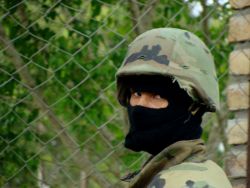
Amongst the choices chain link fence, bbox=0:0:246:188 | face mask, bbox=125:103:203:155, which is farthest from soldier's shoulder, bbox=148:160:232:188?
chain link fence, bbox=0:0:246:188

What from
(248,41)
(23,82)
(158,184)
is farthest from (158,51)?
(23,82)

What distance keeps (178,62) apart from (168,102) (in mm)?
111

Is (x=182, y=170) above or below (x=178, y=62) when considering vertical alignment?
below

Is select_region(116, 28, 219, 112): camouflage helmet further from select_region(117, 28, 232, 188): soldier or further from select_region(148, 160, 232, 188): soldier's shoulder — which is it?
select_region(148, 160, 232, 188): soldier's shoulder

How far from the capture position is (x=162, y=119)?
2508 mm

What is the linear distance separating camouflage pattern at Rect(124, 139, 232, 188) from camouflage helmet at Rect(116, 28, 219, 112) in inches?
5.6

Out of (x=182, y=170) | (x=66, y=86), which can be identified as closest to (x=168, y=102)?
(x=182, y=170)

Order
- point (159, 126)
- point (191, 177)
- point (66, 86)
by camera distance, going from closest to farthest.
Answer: point (191, 177) → point (159, 126) → point (66, 86)

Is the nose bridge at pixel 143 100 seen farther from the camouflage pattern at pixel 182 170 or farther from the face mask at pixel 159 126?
the camouflage pattern at pixel 182 170

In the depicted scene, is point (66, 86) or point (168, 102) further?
point (66, 86)

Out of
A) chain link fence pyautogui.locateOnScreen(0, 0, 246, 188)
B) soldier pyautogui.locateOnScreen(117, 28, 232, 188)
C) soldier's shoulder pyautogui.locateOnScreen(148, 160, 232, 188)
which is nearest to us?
soldier's shoulder pyautogui.locateOnScreen(148, 160, 232, 188)

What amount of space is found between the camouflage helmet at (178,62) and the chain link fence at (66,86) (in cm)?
81

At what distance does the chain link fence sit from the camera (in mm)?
3422

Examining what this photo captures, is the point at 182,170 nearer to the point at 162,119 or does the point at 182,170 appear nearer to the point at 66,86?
the point at 162,119
